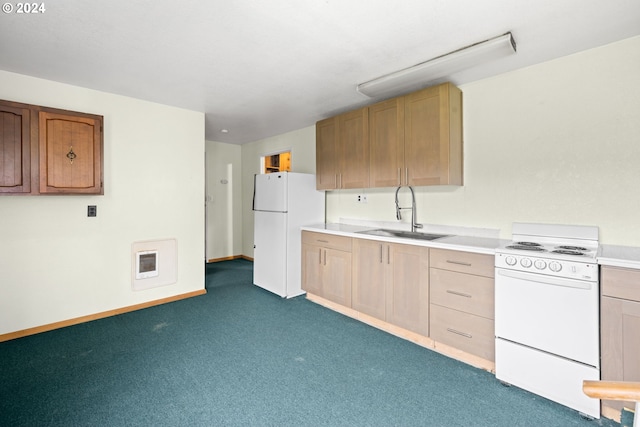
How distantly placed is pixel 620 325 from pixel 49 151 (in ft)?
15.0

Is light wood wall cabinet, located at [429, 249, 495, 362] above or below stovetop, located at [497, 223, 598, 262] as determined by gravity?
below

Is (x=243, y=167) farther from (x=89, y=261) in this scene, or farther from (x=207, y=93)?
(x=89, y=261)

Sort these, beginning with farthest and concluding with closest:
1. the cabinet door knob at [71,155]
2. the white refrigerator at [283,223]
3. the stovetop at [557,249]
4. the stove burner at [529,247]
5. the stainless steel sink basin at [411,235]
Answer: the white refrigerator at [283,223] → the stainless steel sink basin at [411,235] → the cabinet door knob at [71,155] → the stove burner at [529,247] → the stovetop at [557,249]

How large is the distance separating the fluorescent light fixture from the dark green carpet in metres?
2.41

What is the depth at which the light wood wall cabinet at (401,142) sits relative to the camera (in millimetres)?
2682

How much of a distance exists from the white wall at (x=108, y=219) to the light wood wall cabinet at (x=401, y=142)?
1934mm

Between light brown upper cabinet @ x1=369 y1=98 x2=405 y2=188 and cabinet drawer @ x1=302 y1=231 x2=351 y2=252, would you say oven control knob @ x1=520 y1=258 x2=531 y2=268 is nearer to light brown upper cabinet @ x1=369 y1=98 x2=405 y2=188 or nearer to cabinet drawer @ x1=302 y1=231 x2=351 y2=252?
light brown upper cabinet @ x1=369 y1=98 x2=405 y2=188

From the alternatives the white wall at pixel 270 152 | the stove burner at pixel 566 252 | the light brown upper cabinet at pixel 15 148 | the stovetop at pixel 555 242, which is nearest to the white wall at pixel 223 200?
the white wall at pixel 270 152

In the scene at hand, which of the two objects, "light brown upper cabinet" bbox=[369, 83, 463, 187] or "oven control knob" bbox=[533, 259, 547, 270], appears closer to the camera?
"oven control knob" bbox=[533, 259, 547, 270]

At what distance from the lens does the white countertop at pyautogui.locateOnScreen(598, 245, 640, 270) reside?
65.3 inches

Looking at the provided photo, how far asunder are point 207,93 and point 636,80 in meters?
3.65

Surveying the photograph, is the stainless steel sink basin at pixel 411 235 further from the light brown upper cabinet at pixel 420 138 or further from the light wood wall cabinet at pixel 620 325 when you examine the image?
the light wood wall cabinet at pixel 620 325

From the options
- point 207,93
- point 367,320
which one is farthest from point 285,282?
point 207,93

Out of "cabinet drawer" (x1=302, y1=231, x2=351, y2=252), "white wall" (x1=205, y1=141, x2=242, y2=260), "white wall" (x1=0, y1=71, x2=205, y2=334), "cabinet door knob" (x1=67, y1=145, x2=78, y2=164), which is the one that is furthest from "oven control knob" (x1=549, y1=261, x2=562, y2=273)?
"white wall" (x1=205, y1=141, x2=242, y2=260)
